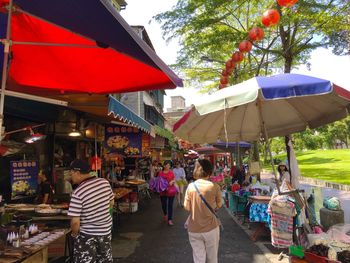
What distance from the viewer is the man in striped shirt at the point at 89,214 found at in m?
4.40

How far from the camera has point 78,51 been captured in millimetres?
4035

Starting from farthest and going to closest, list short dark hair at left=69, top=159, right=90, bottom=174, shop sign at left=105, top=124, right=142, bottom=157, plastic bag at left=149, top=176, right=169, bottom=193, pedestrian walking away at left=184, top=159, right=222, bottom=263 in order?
shop sign at left=105, top=124, right=142, bottom=157 → plastic bag at left=149, top=176, right=169, bottom=193 → pedestrian walking away at left=184, top=159, right=222, bottom=263 → short dark hair at left=69, top=159, right=90, bottom=174

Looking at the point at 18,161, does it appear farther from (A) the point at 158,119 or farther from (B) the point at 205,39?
(A) the point at 158,119

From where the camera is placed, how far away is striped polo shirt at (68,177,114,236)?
4393mm

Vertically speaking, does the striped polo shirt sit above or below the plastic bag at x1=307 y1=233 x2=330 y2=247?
above

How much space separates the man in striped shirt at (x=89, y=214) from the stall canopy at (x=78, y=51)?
3.93ft

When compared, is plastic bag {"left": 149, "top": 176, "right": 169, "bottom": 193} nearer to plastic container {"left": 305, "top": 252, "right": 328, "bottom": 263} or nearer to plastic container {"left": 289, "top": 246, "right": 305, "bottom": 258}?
plastic container {"left": 289, "top": 246, "right": 305, "bottom": 258}

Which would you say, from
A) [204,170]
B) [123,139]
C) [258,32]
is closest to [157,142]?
[123,139]

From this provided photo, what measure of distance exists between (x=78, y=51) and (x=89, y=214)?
205cm

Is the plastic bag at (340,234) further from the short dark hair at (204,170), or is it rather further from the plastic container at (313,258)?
the short dark hair at (204,170)

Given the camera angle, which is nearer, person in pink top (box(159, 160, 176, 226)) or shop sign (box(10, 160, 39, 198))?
shop sign (box(10, 160, 39, 198))

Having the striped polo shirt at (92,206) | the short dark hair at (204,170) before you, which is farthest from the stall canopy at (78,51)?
the short dark hair at (204,170)

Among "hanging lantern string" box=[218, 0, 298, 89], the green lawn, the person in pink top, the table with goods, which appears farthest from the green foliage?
the green lawn

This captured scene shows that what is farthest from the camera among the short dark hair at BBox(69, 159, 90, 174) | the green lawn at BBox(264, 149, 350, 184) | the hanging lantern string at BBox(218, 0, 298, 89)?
the green lawn at BBox(264, 149, 350, 184)
